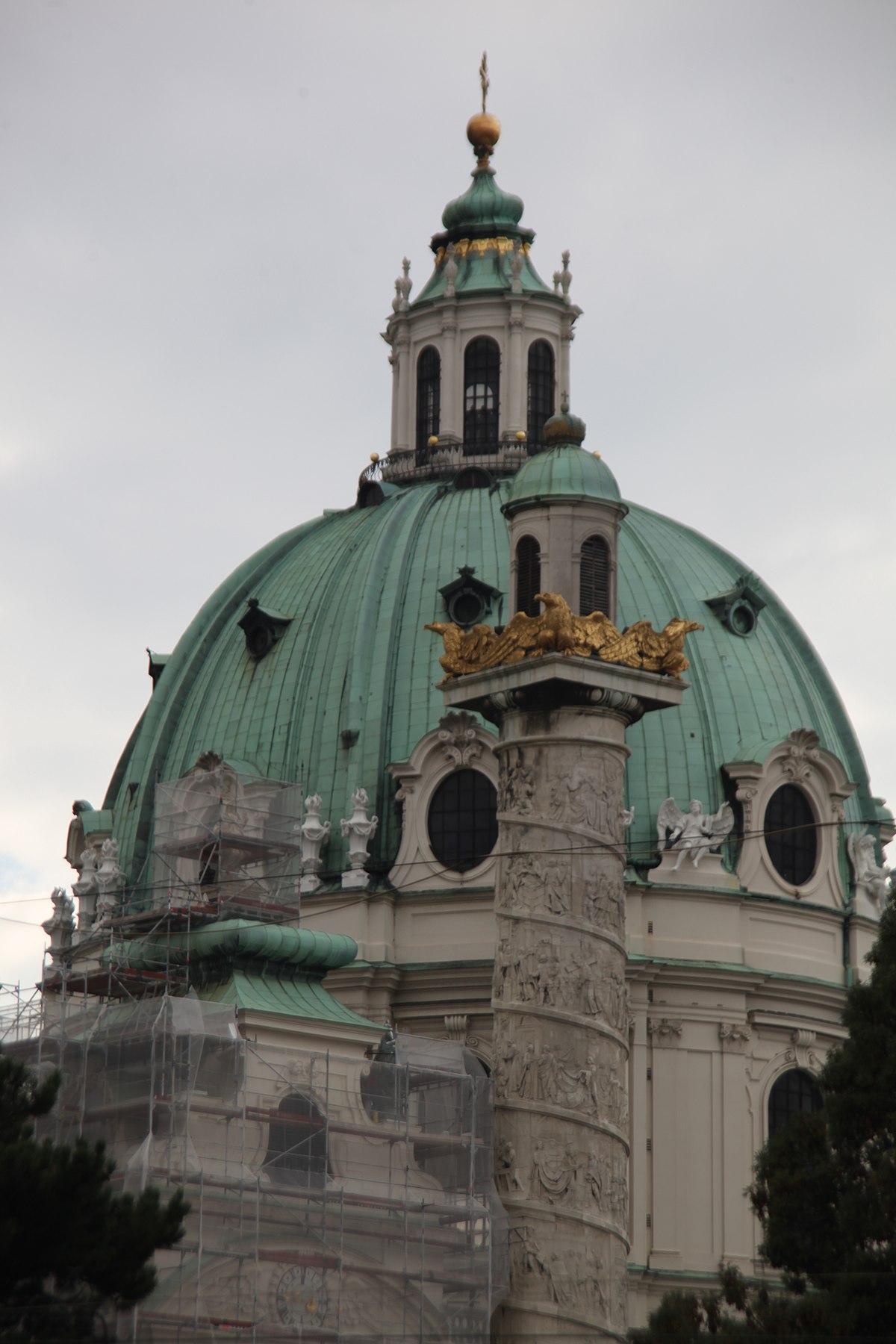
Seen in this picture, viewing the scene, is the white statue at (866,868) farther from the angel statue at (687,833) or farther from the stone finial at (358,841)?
the stone finial at (358,841)

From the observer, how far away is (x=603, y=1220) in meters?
44.0

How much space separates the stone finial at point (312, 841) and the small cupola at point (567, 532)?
487 inches

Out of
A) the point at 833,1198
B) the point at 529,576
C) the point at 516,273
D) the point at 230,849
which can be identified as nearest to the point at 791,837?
the point at 230,849

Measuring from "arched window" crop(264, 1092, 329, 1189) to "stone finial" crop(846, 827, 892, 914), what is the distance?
60.1 feet

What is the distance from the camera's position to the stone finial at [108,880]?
61125 mm

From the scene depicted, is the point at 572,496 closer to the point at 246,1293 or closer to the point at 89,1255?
the point at 246,1293

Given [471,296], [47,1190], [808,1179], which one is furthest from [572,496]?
[471,296]

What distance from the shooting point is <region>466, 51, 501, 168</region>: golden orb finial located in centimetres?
→ 7306

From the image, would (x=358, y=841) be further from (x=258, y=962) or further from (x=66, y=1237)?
(x=66, y=1237)

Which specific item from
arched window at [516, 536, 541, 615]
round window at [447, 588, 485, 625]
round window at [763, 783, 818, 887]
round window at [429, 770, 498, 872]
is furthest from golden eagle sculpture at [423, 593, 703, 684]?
round window at [447, 588, 485, 625]

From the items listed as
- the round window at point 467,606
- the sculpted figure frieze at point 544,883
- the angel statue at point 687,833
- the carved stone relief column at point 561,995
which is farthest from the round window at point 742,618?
the sculpted figure frieze at point 544,883

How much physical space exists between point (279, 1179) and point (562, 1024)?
5182mm

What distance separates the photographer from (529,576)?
47375 millimetres

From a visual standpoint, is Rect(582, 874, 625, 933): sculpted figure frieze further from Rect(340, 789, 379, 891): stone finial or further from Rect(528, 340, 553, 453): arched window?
Rect(528, 340, 553, 453): arched window
